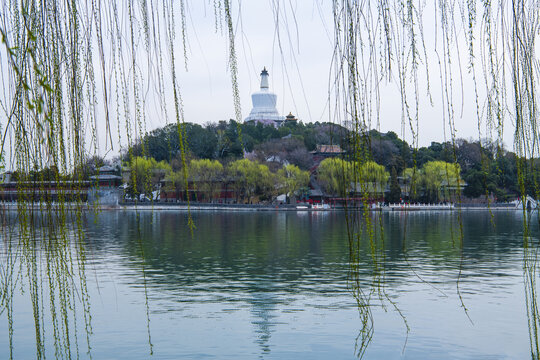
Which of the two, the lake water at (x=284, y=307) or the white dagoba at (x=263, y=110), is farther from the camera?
the white dagoba at (x=263, y=110)

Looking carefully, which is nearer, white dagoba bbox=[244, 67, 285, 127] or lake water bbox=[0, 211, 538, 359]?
lake water bbox=[0, 211, 538, 359]

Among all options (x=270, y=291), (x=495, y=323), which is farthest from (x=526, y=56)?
(x=270, y=291)

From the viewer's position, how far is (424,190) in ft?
210

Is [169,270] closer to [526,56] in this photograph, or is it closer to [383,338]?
[383,338]

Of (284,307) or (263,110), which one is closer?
(284,307)

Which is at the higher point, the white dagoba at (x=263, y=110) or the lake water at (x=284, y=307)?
the white dagoba at (x=263, y=110)

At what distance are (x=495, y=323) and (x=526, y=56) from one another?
10.4m

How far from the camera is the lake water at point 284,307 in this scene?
33.4ft

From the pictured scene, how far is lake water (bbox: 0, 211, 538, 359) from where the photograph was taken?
1019 cm

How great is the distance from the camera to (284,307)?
13.9 metres

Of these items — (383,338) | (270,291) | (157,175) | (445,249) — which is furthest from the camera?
(157,175)

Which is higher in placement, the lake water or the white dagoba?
the white dagoba

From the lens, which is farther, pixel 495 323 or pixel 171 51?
pixel 495 323

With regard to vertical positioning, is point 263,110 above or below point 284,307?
above
